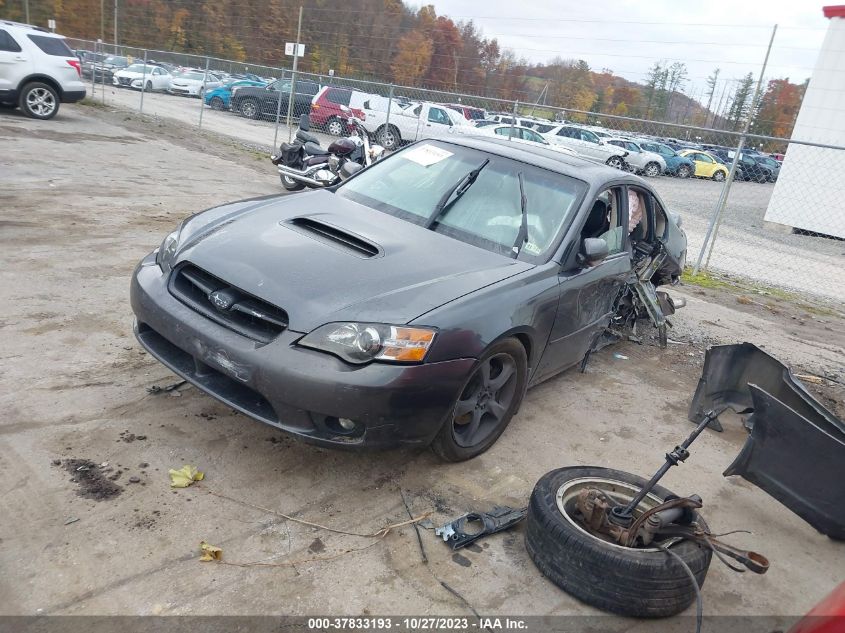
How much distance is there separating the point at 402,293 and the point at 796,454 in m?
1.96

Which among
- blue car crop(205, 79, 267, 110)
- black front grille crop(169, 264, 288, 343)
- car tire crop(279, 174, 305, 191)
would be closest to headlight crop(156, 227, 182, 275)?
black front grille crop(169, 264, 288, 343)

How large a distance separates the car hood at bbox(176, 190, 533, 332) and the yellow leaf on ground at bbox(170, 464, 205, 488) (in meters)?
0.88

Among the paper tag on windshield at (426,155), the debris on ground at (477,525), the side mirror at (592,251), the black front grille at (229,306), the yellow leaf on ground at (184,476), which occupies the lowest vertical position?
the yellow leaf on ground at (184,476)

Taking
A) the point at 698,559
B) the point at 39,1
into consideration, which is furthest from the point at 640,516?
the point at 39,1

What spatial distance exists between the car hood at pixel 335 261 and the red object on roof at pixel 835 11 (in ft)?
59.8

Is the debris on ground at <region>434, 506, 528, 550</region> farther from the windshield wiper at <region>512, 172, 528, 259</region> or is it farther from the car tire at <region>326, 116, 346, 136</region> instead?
the car tire at <region>326, 116, 346, 136</region>

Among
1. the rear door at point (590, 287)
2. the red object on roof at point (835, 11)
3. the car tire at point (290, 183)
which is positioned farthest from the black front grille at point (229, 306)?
the red object on roof at point (835, 11)

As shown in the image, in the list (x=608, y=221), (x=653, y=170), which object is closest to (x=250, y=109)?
(x=653, y=170)

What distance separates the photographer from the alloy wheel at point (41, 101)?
14.3m

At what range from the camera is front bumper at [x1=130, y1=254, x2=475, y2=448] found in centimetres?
298

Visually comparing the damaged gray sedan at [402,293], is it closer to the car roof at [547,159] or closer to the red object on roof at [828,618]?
the car roof at [547,159]

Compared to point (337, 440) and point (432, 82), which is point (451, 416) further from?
point (432, 82)

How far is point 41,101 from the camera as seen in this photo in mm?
14445

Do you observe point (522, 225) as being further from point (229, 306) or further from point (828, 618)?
point (828, 618)
